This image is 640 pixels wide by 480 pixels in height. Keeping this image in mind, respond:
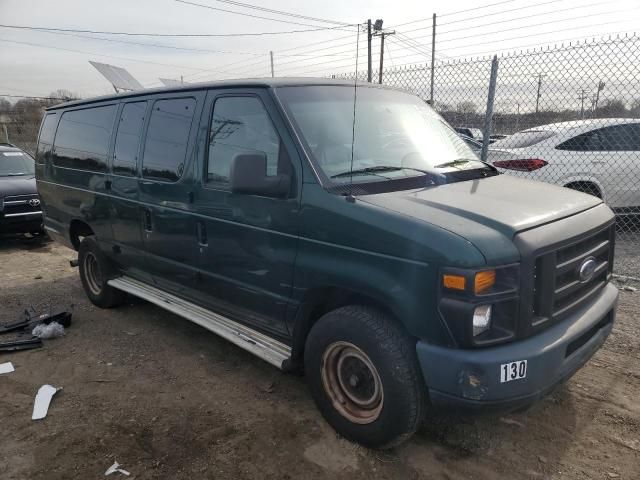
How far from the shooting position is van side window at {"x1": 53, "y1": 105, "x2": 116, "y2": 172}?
4.79 m

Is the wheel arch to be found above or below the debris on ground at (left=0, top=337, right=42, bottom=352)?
above

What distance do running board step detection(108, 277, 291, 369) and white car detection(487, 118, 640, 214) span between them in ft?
15.1

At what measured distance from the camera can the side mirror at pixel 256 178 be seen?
2896mm

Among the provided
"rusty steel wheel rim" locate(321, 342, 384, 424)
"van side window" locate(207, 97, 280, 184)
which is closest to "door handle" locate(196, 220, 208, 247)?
"van side window" locate(207, 97, 280, 184)

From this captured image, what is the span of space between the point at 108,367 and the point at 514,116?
590cm

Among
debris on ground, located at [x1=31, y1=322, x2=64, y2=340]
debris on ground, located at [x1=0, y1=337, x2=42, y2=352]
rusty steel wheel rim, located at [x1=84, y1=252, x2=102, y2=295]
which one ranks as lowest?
debris on ground, located at [x1=0, y1=337, x2=42, y2=352]

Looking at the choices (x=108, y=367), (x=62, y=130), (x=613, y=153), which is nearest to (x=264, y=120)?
(x=108, y=367)

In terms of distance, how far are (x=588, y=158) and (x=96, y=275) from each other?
6.45 m

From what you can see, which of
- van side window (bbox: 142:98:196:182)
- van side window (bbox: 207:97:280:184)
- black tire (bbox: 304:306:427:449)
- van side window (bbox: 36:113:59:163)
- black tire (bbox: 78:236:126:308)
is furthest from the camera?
van side window (bbox: 36:113:59:163)

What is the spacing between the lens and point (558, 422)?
311cm

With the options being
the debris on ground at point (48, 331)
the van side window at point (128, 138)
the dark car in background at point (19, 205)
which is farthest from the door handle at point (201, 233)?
the dark car in background at point (19, 205)

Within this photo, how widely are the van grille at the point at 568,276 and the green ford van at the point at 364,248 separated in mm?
11

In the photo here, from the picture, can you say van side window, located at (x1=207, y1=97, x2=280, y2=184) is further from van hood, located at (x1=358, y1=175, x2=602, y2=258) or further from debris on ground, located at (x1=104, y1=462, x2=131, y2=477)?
debris on ground, located at (x1=104, y1=462, x2=131, y2=477)

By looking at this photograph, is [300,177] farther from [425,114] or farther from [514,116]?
[514,116]
